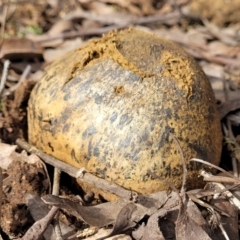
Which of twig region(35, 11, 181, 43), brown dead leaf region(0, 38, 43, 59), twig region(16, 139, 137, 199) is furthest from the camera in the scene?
twig region(35, 11, 181, 43)

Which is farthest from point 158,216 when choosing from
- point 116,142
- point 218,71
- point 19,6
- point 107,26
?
point 19,6

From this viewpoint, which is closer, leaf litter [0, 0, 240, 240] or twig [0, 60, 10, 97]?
leaf litter [0, 0, 240, 240]

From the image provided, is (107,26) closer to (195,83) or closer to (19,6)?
(19,6)

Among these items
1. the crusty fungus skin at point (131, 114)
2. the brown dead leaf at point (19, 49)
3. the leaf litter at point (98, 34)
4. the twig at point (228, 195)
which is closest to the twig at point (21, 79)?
the leaf litter at point (98, 34)

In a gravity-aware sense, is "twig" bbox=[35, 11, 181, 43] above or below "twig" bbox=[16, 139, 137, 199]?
above

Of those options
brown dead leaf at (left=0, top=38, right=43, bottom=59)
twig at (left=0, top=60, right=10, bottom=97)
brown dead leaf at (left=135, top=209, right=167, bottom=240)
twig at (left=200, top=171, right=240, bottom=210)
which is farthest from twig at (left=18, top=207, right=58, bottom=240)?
brown dead leaf at (left=0, top=38, right=43, bottom=59)

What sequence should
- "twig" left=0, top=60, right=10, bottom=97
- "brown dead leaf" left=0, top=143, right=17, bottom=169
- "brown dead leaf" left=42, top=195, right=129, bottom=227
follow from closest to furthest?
"brown dead leaf" left=42, top=195, right=129, bottom=227, "brown dead leaf" left=0, top=143, right=17, bottom=169, "twig" left=0, top=60, right=10, bottom=97

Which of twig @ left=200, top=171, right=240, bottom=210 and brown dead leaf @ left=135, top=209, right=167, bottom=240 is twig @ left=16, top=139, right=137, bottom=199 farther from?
twig @ left=200, top=171, right=240, bottom=210
